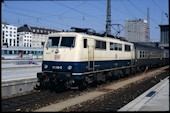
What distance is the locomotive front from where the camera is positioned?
16828 millimetres

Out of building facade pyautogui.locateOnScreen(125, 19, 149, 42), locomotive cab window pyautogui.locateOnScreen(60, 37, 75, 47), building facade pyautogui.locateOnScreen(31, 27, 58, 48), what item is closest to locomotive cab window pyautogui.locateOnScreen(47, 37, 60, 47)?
locomotive cab window pyautogui.locateOnScreen(60, 37, 75, 47)

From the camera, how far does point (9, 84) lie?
15547mm

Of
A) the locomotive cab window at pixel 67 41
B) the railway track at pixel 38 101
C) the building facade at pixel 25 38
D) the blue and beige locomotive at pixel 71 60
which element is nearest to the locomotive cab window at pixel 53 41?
the blue and beige locomotive at pixel 71 60

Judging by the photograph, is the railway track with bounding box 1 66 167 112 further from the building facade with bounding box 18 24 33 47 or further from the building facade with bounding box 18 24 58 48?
the building facade with bounding box 18 24 33 47

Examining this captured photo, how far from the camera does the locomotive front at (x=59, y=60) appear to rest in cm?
1683

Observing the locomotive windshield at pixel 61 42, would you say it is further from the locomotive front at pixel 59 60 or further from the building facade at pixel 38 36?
the building facade at pixel 38 36

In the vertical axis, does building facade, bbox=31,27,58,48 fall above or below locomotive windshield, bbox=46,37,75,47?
above

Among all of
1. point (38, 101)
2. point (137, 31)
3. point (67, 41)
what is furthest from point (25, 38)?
point (38, 101)

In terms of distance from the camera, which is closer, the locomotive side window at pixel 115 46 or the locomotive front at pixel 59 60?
the locomotive front at pixel 59 60

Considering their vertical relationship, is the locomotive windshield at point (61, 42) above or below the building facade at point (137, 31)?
below

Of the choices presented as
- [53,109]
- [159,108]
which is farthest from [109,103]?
[159,108]

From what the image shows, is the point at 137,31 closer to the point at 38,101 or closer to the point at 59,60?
the point at 59,60

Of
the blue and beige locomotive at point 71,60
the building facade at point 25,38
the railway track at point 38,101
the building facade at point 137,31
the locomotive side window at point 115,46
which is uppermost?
the building facade at point 25,38

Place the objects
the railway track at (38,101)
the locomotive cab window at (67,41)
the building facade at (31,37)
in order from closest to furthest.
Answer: the railway track at (38,101)
the locomotive cab window at (67,41)
the building facade at (31,37)
